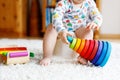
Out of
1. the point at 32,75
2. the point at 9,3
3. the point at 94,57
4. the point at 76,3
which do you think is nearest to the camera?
the point at 32,75

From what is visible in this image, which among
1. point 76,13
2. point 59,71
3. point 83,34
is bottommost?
point 59,71

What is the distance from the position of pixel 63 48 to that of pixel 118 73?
1.39 feet

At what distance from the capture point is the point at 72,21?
154 cm

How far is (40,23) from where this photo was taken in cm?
282

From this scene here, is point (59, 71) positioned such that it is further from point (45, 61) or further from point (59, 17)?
point (59, 17)

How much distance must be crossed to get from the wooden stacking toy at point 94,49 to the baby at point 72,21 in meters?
0.06

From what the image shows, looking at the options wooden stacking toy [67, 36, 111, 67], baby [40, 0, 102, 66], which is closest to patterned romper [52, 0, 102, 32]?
baby [40, 0, 102, 66]

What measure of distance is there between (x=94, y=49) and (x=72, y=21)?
27 cm

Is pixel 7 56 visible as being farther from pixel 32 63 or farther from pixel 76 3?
pixel 76 3

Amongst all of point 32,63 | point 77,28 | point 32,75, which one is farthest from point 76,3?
point 32,75

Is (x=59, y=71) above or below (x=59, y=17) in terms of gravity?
below

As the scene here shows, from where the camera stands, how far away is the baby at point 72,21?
1.41 metres

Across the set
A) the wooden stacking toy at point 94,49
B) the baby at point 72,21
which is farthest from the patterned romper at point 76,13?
the wooden stacking toy at point 94,49

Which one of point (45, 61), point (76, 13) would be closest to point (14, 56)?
point (45, 61)
